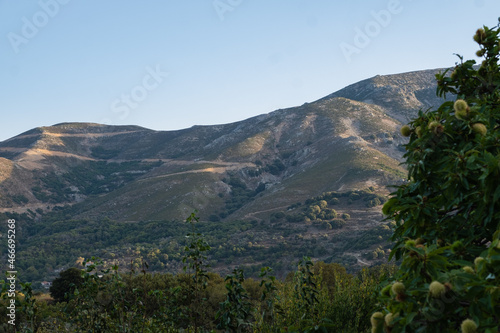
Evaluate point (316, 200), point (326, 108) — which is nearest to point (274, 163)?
point (326, 108)

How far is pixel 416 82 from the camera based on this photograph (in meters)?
160

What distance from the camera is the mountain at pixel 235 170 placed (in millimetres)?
69000

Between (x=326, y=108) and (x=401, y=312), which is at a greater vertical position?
(x=326, y=108)

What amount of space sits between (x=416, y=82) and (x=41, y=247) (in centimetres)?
14738

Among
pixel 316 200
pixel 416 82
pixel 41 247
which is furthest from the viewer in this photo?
pixel 416 82

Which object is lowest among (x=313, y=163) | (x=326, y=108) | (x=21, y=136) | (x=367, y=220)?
(x=367, y=220)

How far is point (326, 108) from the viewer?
12369 cm

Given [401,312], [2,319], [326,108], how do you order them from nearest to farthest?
1. [401,312]
2. [2,319]
3. [326,108]

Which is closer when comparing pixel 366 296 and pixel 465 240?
pixel 465 240

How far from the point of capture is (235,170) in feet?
333

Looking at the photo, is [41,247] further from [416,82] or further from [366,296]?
[416,82]

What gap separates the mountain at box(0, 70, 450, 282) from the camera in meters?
69.0

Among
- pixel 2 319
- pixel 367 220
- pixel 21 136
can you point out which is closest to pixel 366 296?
pixel 2 319

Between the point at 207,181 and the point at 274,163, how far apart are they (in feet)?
72.8
